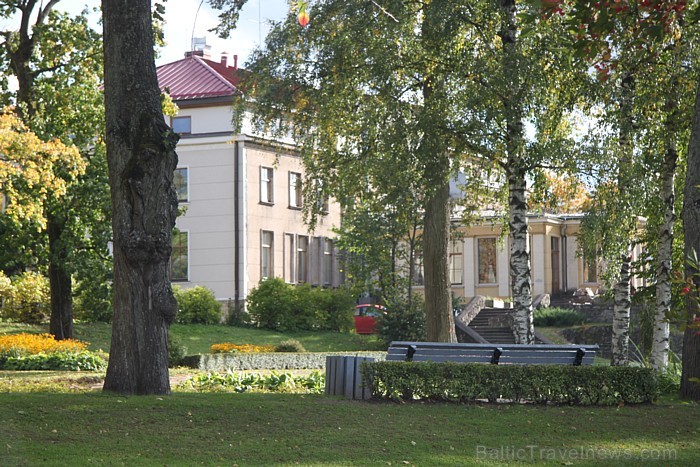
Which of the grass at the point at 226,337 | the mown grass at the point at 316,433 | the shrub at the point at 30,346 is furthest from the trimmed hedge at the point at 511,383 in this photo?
the grass at the point at 226,337

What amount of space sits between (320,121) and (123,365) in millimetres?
10776

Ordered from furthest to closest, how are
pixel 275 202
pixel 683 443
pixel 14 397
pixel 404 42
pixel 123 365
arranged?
pixel 275 202 → pixel 404 42 → pixel 123 365 → pixel 14 397 → pixel 683 443

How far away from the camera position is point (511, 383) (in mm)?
13461

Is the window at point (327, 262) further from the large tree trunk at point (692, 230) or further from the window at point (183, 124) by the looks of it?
the large tree trunk at point (692, 230)

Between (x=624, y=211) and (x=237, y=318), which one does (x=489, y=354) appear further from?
(x=237, y=318)

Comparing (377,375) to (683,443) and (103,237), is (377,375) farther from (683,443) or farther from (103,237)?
(103,237)

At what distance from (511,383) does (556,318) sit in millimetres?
29427

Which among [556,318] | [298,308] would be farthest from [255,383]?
[556,318]

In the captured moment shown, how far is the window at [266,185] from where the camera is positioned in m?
45.5

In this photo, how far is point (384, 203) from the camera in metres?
20.5

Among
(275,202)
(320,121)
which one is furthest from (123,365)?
(275,202)

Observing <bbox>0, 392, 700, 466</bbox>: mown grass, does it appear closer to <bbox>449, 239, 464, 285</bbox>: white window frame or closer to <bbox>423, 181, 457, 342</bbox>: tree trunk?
<bbox>423, 181, 457, 342</bbox>: tree trunk

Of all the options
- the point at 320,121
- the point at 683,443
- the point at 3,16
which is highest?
the point at 3,16

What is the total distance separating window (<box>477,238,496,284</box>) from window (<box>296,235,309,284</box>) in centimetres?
901
